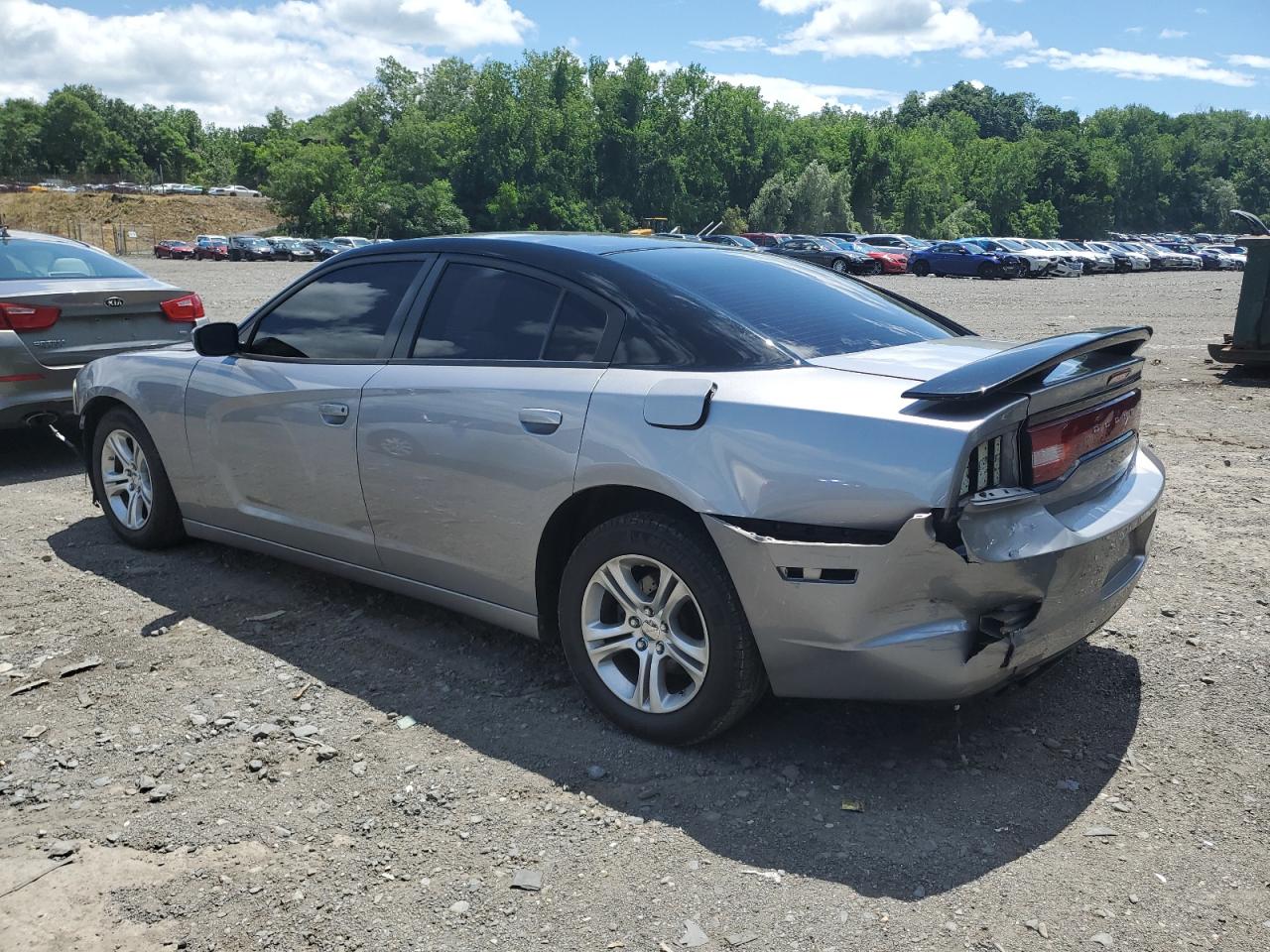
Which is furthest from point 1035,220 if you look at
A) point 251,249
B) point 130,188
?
point 130,188

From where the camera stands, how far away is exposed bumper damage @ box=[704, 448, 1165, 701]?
2.94 metres

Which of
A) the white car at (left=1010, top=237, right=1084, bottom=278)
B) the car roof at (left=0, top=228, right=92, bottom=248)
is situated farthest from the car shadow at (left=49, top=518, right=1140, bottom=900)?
the white car at (left=1010, top=237, right=1084, bottom=278)

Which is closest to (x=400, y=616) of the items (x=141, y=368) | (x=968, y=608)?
(x=141, y=368)

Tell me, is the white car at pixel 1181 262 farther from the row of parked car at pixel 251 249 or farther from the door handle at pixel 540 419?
the door handle at pixel 540 419

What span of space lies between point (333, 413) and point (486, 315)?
764 millimetres

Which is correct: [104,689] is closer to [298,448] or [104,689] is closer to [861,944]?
[298,448]

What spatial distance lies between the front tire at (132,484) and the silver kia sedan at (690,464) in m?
0.66

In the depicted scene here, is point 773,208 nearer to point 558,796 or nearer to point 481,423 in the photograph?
point 481,423

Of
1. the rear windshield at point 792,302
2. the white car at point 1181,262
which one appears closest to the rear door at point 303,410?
the rear windshield at point 792,302

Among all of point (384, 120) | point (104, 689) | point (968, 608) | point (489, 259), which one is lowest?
point (104, 689)

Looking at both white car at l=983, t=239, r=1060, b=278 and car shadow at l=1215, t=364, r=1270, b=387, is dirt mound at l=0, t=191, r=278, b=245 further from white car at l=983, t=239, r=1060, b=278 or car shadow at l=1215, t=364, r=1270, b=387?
car shadow at l=1215, t=364, r=1270, b=387

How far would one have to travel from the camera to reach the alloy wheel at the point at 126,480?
214 inches

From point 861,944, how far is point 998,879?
1.56 ft

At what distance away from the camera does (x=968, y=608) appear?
2973mm
